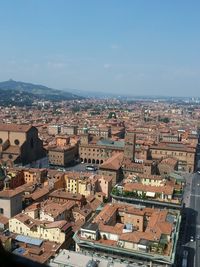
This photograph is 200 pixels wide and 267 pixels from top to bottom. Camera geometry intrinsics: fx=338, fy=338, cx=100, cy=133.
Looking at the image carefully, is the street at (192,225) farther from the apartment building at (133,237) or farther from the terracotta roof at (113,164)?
the terracotta roof at (113,164)

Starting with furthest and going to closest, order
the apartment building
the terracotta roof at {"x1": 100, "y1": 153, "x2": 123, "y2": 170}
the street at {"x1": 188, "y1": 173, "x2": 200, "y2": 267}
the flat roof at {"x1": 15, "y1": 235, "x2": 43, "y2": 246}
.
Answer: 1. the terracotta roof at {"x1": 100, "y1": 153, "x2": 123, "y2": 170}
2. the street at {"x1": 188, "y1": 173, "x2": 200, "y2": 267}
3. the flat roof at {"x1": 15, "y1": 235, "x2": 43, "y2": 246}
4. the apartment building

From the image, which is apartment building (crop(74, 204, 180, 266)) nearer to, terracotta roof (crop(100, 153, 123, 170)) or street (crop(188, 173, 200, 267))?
street (crop(188, 173, 200, 267))

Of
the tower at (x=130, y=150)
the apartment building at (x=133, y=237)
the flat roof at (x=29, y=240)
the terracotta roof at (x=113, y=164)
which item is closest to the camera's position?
the apartment building at (x=133, y=237)

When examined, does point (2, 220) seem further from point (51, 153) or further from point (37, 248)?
point (51, 153)

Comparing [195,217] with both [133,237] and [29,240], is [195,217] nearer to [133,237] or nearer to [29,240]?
[133,237]

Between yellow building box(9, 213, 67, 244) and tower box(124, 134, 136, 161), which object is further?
tower box(124, 134, 136, 161)

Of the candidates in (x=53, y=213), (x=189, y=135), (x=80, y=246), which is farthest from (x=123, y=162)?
(x=189, y=135)

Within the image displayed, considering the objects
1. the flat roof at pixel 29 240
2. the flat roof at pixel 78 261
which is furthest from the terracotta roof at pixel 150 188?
the flat roof at pixel 78 261

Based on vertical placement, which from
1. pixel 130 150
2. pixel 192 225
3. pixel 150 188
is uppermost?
pixel 130 150

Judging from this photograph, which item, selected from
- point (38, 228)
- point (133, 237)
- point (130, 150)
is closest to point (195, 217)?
point (133, 237)

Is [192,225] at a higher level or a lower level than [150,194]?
lower

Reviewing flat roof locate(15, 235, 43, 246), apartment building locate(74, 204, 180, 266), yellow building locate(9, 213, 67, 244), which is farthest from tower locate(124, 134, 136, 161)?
flat roof locate(15, 235, 43, 246)
